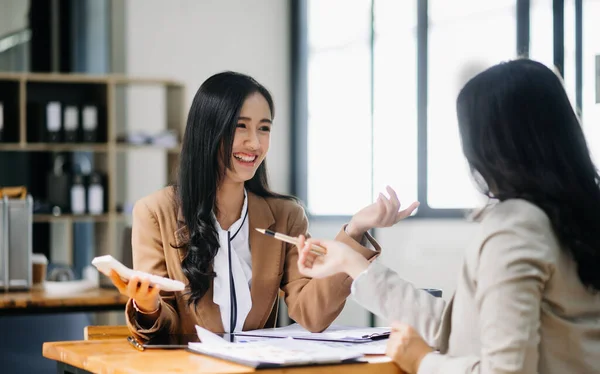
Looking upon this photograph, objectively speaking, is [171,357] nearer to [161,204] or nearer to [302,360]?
[302,360]

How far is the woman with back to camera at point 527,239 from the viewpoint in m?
1.34

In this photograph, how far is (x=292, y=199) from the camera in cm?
232

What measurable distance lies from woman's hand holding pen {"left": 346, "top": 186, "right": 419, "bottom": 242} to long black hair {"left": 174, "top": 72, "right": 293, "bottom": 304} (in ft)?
1.32

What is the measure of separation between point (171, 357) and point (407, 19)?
421 cm

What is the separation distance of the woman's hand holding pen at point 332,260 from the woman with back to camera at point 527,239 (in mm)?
247

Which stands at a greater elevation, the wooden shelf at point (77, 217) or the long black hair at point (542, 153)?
the long black hair at point (542, 153)

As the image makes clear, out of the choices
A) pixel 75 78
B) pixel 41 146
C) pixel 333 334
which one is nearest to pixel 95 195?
pixel 41 146

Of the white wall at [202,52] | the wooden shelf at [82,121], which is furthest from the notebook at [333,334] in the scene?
the white wall at [202,52]

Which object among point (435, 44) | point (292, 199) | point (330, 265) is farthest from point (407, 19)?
point (330, 265)

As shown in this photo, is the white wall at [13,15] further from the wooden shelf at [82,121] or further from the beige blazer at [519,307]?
the beige blazer at [519,307]

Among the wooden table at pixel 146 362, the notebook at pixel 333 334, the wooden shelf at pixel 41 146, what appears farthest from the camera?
the wooden shelf at pixel 41 146

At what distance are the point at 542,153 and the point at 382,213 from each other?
53 cm

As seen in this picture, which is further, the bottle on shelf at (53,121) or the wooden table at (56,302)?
the bottle on shelf at (53,121)

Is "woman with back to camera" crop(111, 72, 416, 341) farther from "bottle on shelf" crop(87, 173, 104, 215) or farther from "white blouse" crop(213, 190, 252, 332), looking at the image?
"bottle on shelf" crop(87, 173, 104, 215)
